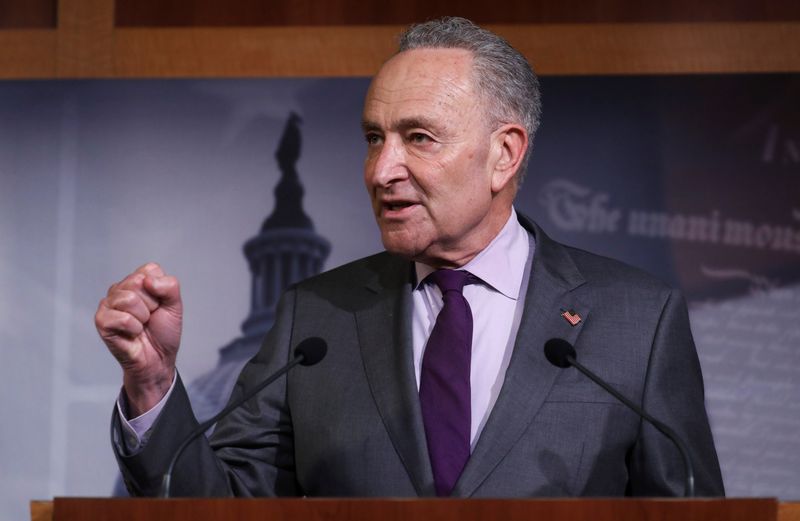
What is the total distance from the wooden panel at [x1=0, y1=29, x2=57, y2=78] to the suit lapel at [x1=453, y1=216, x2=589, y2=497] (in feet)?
5.83

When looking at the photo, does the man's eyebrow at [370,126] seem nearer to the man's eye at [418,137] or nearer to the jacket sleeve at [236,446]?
the man's eye at [418,137]

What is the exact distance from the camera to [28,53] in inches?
139

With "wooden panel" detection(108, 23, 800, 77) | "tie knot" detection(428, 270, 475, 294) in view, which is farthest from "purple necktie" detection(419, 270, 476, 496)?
"wooden panel" detection(108, 23, 800, 77)

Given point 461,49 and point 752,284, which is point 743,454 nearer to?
point 752,284

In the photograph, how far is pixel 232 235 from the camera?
11.3 feet

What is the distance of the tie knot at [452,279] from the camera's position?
89.7 inches

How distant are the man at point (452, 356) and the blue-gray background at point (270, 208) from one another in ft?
3.26

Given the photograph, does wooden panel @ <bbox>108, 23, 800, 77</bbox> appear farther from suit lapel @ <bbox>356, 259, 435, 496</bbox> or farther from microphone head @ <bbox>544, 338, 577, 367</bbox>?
microphone head @ <bbox>544, 338, 577, 367</bbox>

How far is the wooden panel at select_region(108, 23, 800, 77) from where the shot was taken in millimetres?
3477

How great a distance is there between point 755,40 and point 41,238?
2.03m

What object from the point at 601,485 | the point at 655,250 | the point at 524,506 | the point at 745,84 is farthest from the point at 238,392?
the point at 745,84

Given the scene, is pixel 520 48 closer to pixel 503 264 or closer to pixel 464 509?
pixel 503 264

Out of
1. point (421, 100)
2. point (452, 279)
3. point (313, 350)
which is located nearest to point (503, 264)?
point (452, 279)

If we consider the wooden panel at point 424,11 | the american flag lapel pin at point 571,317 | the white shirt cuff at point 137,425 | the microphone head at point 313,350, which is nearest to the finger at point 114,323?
the white shirt cuff at point 137,425
